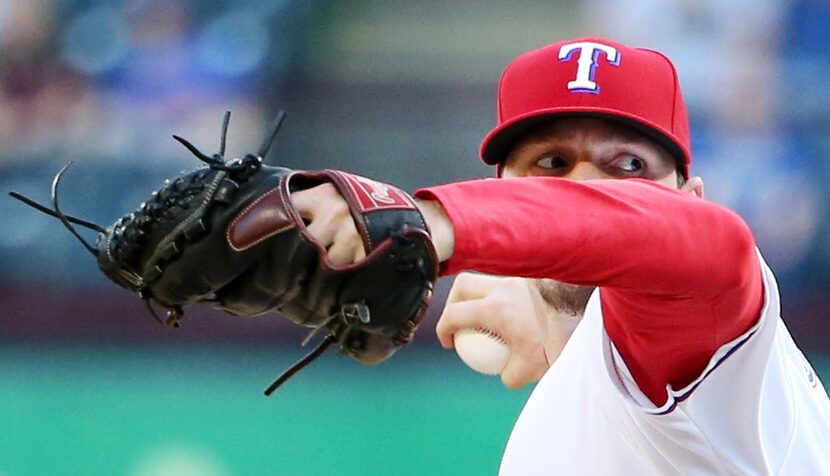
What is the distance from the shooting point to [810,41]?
603 centimetres

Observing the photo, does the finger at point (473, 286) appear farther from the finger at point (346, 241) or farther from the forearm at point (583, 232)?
the finger at point (346, 241)

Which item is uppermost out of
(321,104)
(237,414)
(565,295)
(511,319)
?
(565,295)

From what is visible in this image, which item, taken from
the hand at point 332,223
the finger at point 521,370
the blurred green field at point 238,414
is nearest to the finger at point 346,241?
the hand at point 332,223

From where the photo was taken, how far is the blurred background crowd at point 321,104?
229 inches

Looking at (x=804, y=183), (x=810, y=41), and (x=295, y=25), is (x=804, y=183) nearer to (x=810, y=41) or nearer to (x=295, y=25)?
(x=810, y=41)

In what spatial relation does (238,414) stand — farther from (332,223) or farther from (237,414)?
(332,223)

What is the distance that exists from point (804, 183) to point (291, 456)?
287 cm

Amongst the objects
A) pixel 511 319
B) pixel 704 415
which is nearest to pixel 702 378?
pixel 704 415

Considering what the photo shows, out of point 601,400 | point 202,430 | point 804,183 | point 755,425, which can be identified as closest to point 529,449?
point 601,400

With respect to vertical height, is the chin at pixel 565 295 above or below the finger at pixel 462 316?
above

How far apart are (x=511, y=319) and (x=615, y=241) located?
46.3 inches

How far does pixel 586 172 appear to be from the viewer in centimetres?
185

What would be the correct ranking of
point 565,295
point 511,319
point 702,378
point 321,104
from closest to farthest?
point 702,378, point 565,295, point 511,319, point 321,104

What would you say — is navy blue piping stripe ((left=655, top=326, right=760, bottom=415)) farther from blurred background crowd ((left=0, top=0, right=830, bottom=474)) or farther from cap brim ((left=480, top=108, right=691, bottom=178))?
blurred background crowd ((left=0, top=0, right=830, bottom=474))
